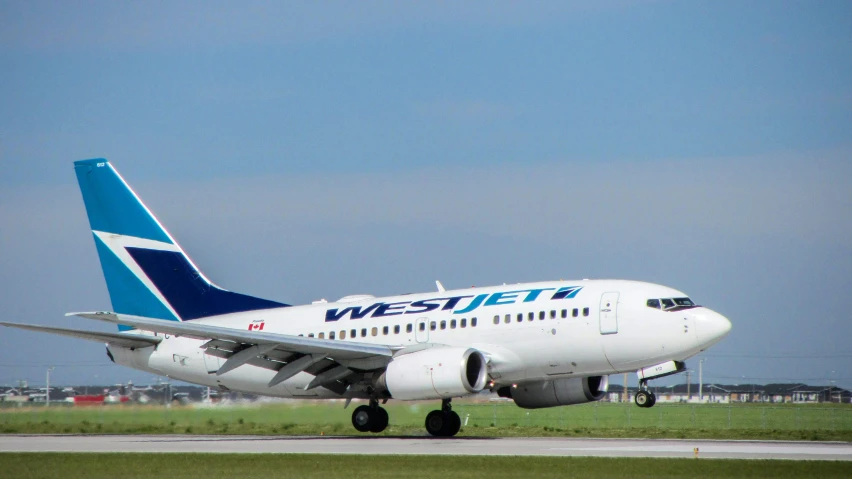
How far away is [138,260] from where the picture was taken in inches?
1614

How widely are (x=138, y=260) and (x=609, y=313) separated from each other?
17970 mm

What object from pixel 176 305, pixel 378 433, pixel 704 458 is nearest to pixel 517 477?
pixel 704 458

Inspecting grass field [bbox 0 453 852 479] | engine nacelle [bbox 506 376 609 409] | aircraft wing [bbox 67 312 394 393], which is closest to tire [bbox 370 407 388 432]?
aircraft wing [bbox 67 312 394 393]

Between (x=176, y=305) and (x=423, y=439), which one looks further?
(x=176, y=305)

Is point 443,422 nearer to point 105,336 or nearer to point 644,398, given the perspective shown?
point 644,398

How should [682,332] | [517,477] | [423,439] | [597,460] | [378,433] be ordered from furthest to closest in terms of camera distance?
[378,433]
[423,439]
[682,332]
[597,460]
[517,477]

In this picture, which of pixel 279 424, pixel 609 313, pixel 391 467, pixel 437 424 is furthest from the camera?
pixel 279 424

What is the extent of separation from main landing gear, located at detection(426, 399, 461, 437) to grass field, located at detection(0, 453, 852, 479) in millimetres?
9574

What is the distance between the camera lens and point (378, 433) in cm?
3919

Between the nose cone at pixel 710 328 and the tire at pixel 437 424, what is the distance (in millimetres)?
8764

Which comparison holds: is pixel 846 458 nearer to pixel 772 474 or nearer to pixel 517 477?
pixel 772 474

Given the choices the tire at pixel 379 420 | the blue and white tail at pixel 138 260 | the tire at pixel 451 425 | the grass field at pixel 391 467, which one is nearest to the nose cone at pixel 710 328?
the tire at pixel 451 425

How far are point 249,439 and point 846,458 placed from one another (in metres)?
18.8

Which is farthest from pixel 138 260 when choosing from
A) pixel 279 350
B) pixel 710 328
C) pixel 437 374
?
pixel 710 328
